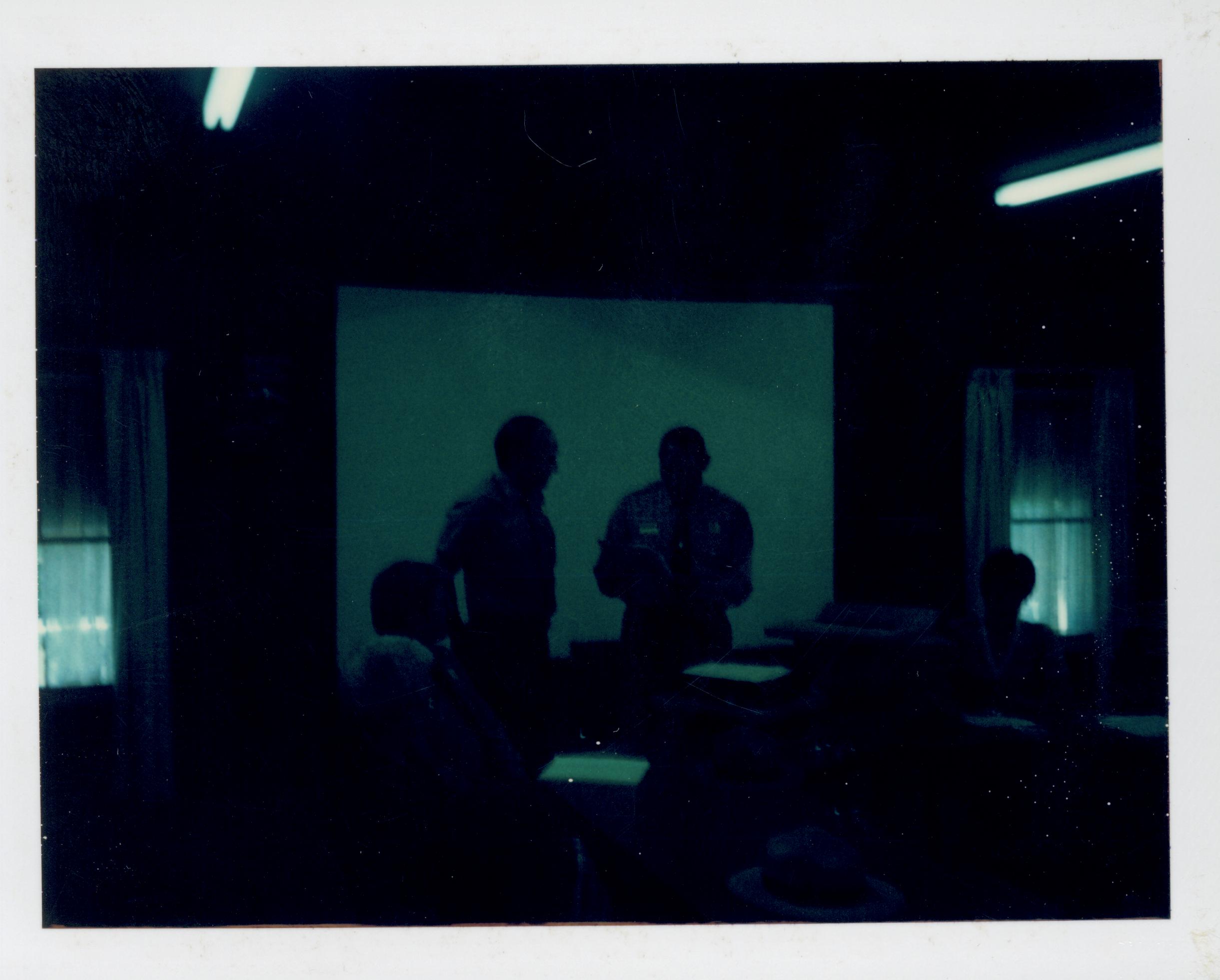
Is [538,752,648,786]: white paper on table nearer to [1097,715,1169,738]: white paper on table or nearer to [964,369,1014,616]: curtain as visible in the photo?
[964,369,1014,616]: curtain

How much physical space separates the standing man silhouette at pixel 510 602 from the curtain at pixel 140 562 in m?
0.41

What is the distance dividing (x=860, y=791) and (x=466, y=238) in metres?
0.96

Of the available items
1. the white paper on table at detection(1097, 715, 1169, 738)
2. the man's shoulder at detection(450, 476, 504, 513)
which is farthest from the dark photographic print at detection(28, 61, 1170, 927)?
the white paper on table at detection(1097, 715, 1169, 738)

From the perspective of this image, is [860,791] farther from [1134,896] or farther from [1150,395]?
[1150,395]

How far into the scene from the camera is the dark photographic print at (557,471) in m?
1.29

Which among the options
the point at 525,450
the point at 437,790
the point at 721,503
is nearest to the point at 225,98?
the point at 525,450

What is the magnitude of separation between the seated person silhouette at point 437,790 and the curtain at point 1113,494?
0.85m

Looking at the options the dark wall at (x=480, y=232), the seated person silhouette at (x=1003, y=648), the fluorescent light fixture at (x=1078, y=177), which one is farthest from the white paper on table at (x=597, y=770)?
the fluorescent light fixture at (x=1078, y=177)

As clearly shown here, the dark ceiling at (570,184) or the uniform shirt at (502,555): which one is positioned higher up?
the dark ceiling at (570,184)

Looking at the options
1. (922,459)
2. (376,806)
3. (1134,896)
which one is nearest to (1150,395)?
(922,459)

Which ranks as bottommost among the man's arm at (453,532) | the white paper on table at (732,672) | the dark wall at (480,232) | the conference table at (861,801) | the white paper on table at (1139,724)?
the conference table at (861,801)

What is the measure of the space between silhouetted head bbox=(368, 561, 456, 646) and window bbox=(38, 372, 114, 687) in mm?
381

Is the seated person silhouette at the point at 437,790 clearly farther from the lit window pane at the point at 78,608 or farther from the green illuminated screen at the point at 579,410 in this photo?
the lit window pane at the point at 78,608

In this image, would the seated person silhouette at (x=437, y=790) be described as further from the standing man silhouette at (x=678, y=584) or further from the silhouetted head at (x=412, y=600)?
the standing man silhouette at (x=678, y=584)
